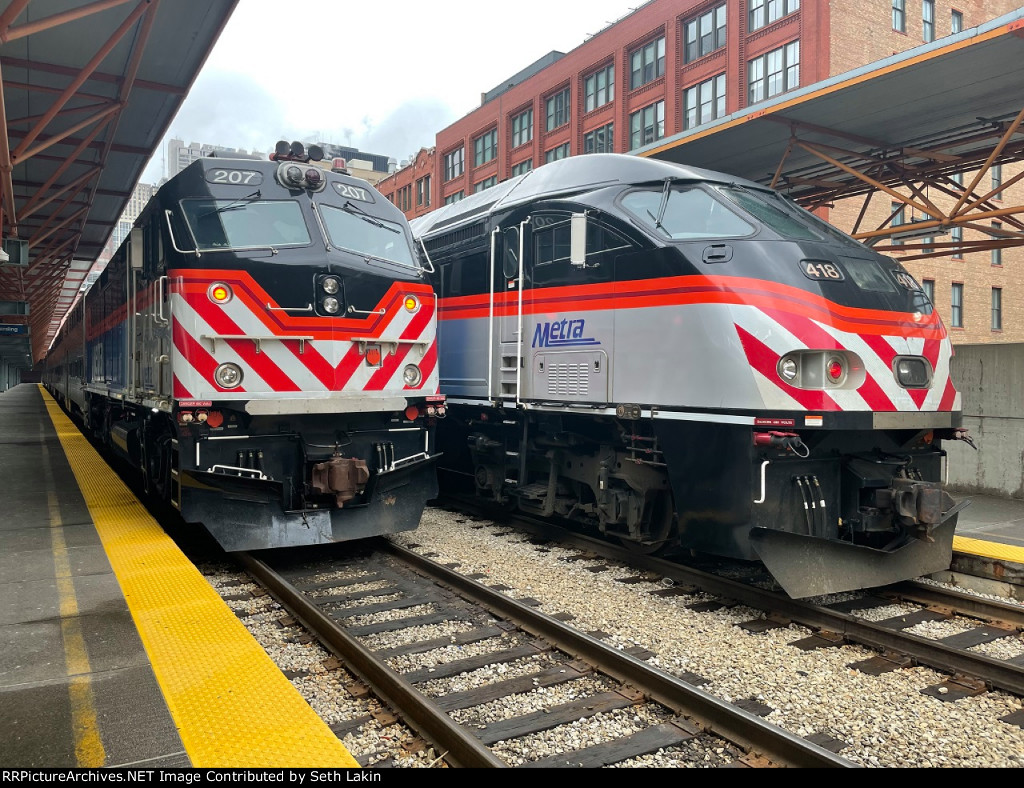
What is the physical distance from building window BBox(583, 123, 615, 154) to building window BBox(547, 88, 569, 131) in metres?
1.98

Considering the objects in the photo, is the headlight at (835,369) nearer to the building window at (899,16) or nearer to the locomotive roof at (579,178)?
the locomotive roof at (579,178)

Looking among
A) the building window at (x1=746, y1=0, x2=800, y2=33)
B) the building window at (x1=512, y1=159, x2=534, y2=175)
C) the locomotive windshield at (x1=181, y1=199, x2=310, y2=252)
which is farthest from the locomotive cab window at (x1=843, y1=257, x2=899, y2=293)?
the building window at (x1=512, y1=159, x2=534, y2=175)

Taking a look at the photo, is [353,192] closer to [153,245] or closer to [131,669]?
[153,245]

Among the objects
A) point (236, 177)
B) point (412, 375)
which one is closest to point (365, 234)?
point (236, 177)

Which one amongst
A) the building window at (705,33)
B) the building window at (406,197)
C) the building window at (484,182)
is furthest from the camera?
the building window at (406,197)

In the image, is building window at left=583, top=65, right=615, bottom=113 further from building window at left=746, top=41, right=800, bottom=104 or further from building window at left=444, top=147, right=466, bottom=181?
building window at left=444, top=147, right=466, bottom=181

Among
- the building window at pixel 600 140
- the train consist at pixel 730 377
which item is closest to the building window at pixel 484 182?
the building window at pixel 600 140

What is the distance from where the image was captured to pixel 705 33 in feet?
104

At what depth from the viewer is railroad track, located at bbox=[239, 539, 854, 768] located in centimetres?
372

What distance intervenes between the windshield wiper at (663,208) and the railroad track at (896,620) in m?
2.93

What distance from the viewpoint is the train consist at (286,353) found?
6.76m

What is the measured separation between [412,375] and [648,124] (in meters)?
30.3
